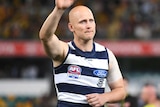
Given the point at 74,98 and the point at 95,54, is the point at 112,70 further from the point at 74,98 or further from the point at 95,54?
the point at 74,98

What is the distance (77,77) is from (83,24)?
0.45 m

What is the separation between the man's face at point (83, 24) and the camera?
5.64m

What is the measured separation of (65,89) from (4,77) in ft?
54.8

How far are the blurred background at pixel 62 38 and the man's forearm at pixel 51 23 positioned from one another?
15277mm

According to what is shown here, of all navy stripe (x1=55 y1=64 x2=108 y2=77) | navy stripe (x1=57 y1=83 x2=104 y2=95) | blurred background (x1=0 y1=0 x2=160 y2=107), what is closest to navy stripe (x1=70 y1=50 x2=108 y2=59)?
navy stripe (x1=55 y1=64 x2=108 y2=77)

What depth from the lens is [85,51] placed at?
5730 mm

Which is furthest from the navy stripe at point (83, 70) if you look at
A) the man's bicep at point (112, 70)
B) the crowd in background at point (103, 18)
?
the crowd in background at point (103, 18)

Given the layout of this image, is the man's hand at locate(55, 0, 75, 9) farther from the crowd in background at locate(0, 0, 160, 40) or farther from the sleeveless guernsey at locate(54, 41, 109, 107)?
the crowd in background at locate(0, 0, 160, 40)

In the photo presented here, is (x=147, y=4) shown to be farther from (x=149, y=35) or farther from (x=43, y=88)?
(x=43, y=88)

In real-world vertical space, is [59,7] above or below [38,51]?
above

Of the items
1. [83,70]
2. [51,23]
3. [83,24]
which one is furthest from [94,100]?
[51,23]

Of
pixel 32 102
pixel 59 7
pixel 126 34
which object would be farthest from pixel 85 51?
pixel 126 34

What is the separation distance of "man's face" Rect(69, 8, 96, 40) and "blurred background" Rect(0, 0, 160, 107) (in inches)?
587

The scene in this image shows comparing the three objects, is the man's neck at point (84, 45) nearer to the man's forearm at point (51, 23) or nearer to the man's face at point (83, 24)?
the man's face at point (83, 24)
